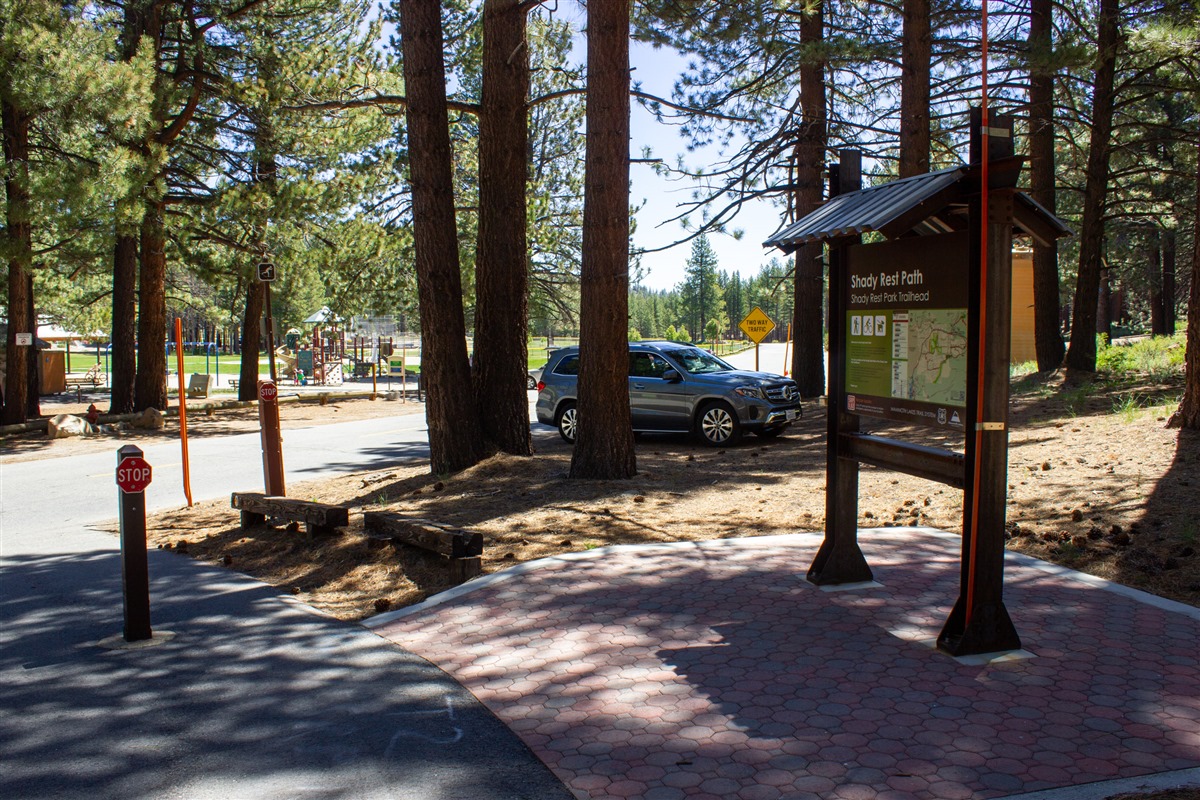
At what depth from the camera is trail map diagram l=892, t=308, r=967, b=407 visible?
5410 millimetres

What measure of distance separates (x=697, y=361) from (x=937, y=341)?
447 inches

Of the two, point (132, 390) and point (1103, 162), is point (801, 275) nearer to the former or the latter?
point (1103, 162)

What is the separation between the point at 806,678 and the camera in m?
5.07

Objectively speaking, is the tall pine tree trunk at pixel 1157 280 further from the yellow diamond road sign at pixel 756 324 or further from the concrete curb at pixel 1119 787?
the concrete curb at pixel 1119 787

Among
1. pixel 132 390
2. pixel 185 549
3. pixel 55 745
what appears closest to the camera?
pixel 55 745

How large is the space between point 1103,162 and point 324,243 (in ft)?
61.2

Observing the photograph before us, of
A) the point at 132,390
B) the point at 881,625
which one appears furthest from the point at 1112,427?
the point at 132,390

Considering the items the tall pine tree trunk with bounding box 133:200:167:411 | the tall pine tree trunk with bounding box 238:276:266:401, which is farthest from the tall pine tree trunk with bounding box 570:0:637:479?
the tall pine tree trunk with bounding box 238:276:266:401

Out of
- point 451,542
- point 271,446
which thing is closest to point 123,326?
point 271,446

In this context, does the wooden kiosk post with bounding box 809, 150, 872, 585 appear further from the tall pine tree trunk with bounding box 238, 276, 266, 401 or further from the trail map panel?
the tall pine tree trunk with bounding box 238, 276, 266, 401

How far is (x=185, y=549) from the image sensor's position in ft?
31.6

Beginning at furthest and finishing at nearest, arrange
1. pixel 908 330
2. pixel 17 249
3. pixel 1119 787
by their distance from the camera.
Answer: pixel 17 249 → pixel 908 330 → pixel 1119 787

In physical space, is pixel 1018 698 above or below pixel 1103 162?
below

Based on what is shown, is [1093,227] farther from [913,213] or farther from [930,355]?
[913,213]
